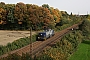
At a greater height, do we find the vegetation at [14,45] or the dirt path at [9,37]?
the vegetation at [14,45]

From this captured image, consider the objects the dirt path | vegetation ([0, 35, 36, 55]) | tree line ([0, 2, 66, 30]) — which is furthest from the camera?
tree line ([0, 2, 66, 30])

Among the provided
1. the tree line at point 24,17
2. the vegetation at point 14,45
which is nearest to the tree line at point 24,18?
the tree line at point 24,17

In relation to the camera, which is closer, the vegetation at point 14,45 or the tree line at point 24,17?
the vegetation at point 14,45

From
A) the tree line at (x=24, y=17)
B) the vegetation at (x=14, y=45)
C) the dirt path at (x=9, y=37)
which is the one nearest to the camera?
the vegetation at (x=14, y=45)

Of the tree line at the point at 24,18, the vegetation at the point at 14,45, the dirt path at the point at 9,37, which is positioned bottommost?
the dirt path at the point at 9,37

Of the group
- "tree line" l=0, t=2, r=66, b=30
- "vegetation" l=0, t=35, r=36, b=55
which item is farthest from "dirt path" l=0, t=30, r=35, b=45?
"tree line" l=0, t=2, r=66, b=30

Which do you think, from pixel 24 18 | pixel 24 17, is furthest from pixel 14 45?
pixel 24 18

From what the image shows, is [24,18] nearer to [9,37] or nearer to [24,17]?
[24,17]

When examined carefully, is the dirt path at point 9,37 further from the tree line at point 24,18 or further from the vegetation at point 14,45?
the tree line at point 24,18

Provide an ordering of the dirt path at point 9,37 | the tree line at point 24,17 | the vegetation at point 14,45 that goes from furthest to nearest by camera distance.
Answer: the tree line at point 24,17
the dirt path at point 9,37
the vegetation at point 14,45

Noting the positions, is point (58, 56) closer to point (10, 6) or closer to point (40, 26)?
point (40, 26)

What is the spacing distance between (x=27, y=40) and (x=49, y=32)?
1114 cm

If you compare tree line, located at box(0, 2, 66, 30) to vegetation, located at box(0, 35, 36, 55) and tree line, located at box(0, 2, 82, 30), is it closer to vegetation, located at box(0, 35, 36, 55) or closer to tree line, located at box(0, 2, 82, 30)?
tree line, located at box(0, 2, 82, 30)

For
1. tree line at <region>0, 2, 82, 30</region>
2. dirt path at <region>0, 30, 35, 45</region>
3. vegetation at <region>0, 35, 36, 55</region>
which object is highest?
tree line at <region>0, 2, 82, 30</region>
